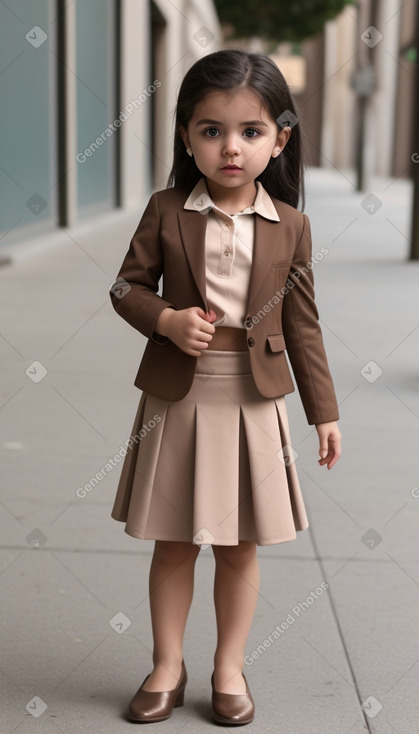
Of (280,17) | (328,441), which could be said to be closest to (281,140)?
(328,441)

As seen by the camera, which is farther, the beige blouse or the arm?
the beige blouse

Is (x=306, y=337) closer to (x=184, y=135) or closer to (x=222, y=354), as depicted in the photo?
(x=222, y=354)

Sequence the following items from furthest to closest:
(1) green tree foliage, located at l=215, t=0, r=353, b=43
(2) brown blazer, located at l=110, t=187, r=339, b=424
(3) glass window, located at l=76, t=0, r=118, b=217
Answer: (1) green tree foliage, located at l=215, t=0, r=353, b=43 → (3) glass window, located at l=76, t=0, r=118, b=217 → (2) brown blazer, located at l=110, t=187, r=339, b=424

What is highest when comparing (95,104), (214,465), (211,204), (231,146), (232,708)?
(231,146)

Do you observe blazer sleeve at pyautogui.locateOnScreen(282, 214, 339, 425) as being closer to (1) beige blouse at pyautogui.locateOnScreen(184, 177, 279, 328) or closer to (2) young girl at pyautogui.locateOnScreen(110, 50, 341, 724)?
(2) young girl at pyautogui.locateOnScreen(110, 50, 341, 724)

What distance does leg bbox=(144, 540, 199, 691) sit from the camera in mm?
2521

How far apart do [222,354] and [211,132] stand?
1.67 feet

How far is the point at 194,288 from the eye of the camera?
2342mm

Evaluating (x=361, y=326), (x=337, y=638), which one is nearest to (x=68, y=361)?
(x=361, y=326)

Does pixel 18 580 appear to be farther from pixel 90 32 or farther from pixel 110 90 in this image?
pixel 110 90

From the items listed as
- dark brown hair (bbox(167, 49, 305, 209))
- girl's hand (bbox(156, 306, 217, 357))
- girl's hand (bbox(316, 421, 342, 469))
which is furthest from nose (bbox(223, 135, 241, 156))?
girl's hand (bbox(316, 421, 342, 469))

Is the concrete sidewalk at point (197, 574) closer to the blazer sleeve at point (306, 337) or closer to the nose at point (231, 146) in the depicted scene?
the blazer sleeve at point (306, 337)

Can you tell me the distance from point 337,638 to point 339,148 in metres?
60.4

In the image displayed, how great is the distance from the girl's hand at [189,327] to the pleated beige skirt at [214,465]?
0.15 meters
